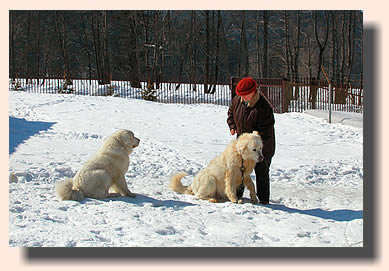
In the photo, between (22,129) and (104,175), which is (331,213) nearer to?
(104,175)

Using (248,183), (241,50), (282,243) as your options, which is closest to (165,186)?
(248,183)

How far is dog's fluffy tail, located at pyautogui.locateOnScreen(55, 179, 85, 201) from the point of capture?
5.93 m

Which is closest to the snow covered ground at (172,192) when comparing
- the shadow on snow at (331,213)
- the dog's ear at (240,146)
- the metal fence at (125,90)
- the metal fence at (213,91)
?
the shadow on snow at (331,213)

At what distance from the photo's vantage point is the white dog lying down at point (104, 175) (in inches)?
235

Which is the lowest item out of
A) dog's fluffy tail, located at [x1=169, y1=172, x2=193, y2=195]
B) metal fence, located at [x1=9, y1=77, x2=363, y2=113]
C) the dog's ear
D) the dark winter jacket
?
dog's fluffy tail, located at [x1=169, y1=172, x2=193, y2=195]

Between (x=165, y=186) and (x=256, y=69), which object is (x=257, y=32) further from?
(x=165, y=186)

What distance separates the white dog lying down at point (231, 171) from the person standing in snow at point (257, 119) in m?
0.20

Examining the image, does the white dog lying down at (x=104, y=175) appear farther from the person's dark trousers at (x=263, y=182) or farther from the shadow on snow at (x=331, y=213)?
the shadow on snow at (x=331, y=213)

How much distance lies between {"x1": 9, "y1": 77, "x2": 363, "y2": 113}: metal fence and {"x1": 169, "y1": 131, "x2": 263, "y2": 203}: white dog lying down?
1217cm

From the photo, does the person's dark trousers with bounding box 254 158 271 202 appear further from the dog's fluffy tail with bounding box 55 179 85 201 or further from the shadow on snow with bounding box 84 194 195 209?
the dog's fluffy tail with bounding box 55 179 85 201

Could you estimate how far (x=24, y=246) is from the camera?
438 cm

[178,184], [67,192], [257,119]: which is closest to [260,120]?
[257,119]

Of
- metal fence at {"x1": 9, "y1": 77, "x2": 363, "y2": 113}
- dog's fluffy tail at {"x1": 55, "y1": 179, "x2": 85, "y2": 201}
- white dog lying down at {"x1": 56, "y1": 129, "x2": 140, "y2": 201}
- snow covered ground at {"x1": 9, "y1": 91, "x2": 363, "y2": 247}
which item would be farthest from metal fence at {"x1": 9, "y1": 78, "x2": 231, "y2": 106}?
dog's fluffy tail at {"x1": 55, "y1": 179, "x2": 85, "y2": 201}

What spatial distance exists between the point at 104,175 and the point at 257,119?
235cm
